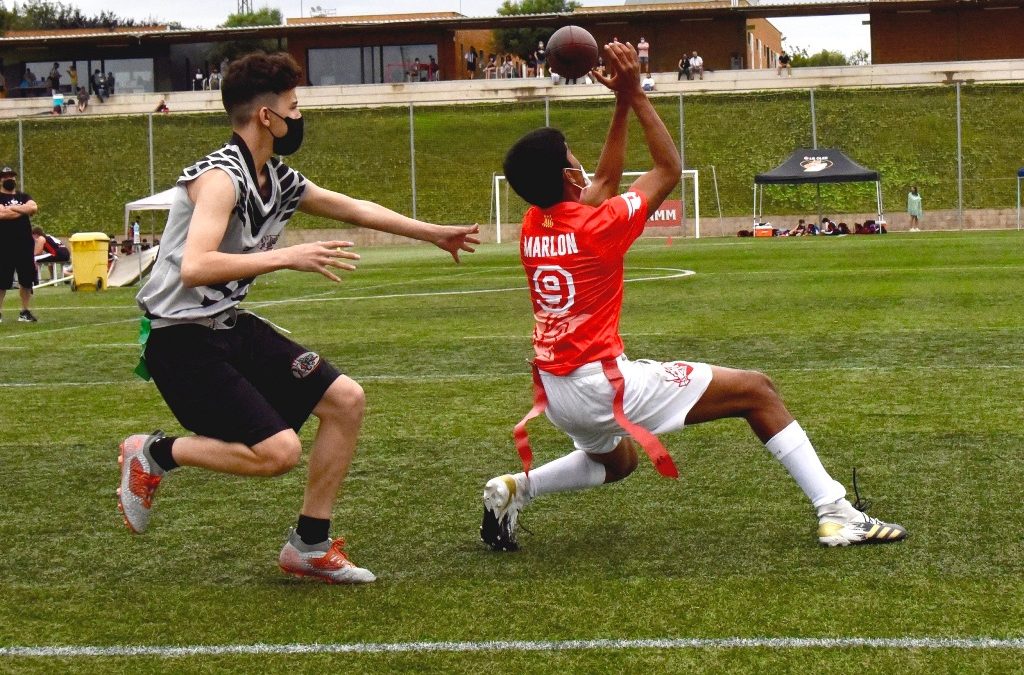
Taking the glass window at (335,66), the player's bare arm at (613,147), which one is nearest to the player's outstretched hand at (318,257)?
the player's bare arm at (613,147)

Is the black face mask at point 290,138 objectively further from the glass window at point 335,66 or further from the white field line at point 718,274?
the glass window at point 335,66

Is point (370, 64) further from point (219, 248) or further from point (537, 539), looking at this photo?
point (219, 248)

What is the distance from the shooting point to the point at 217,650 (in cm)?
453

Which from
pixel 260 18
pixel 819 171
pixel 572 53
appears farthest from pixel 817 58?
pixel 572 53

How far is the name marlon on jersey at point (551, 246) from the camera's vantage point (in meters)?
5.53

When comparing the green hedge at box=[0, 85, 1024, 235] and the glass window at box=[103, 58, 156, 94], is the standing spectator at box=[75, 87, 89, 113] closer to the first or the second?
the green hedge at box=[0, 85, 1024, 235]

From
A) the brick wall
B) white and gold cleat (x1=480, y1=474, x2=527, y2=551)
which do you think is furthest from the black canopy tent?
white and gold cleat (x1=480, y1=474, x2=527, y2=551)

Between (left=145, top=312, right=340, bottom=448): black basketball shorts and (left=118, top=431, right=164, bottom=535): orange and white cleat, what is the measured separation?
295mm

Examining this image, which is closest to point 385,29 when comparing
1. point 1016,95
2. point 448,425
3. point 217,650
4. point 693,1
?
point 693,1

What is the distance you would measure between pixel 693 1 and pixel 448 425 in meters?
75.4

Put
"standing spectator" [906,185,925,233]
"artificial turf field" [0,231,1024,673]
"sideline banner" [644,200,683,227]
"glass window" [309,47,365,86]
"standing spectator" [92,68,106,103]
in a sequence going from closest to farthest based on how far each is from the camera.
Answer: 1. "artificial turf field" [0,231,1024,673]
2. "sideline banner" [644,200,683,227]
3. "standing spectator" [906,185,925,233]
4. "standing spectator" [92,68,106,103]
5. "glass window" [309,47,365,86]

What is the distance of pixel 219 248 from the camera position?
5.18 metres

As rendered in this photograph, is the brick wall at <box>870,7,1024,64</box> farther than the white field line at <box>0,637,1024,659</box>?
Yes

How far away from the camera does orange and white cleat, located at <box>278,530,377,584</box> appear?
212 inches
